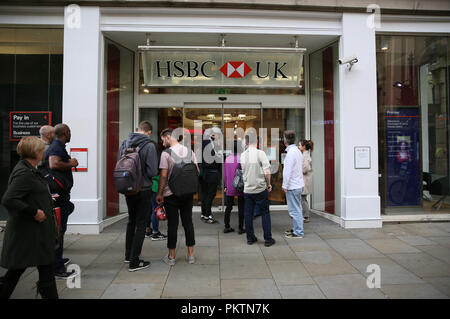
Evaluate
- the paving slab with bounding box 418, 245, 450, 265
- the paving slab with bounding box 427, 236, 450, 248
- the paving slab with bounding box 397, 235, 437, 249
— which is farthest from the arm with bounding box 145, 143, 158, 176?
the paving slab with bounding box 427, 236, 450, 248

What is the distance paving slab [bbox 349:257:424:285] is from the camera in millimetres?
3656

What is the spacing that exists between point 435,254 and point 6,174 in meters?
8.44

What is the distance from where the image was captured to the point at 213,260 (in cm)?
435

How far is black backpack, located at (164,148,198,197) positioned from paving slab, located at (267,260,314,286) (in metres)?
1.60

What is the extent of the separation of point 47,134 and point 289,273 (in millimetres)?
3807

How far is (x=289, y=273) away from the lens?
3.88m

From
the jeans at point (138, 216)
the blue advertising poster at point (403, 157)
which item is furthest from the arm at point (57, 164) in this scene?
the blue advertising poster at point (403, 157)

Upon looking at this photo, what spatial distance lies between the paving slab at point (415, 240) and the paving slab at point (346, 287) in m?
2.09

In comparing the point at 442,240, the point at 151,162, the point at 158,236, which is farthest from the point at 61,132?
the point at 442,240

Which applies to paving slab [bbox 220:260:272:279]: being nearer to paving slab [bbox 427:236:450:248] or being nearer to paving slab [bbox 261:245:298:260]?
paving slab [bbox 261:245:298:260]

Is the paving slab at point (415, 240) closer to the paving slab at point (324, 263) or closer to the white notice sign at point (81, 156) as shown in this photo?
the paving slab at point (324, 263)

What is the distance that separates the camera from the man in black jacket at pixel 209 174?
→ 6.32 metres

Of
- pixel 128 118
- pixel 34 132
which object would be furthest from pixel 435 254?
pixel 34 132

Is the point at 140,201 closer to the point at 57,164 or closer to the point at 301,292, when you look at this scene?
the point at 57,164
